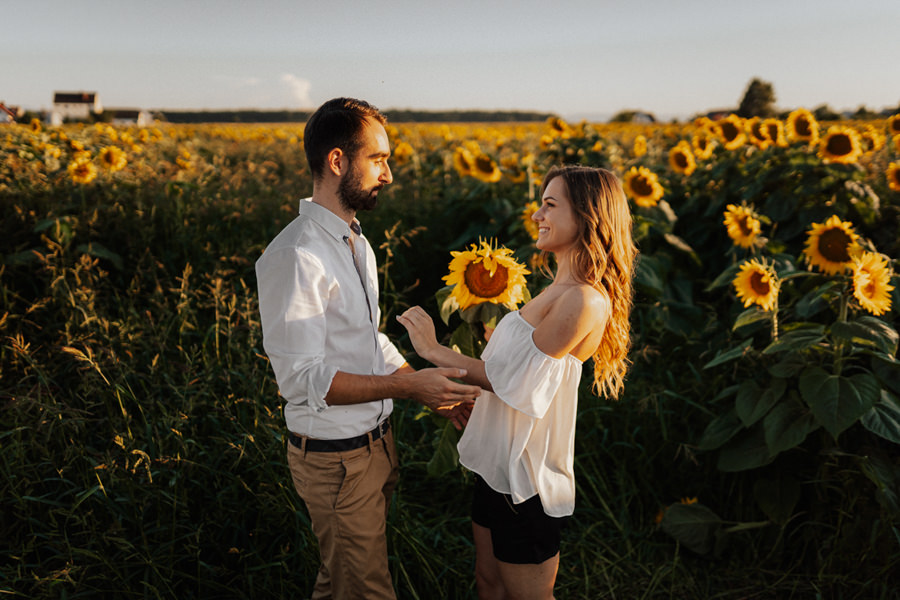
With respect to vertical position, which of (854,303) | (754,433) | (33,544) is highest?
(854,303)

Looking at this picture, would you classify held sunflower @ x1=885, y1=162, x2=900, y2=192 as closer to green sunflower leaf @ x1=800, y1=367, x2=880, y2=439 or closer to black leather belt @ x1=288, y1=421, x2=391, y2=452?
green sunflower leaf @ x1=800, y1=367, x2=880, y2=439

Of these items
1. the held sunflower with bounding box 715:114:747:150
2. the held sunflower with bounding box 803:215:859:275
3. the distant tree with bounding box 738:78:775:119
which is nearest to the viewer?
the held sunflower with bounding box 803:215:859:275

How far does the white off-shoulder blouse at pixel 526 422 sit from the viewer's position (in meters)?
1.69

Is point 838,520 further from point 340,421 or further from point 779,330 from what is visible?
point 340,421

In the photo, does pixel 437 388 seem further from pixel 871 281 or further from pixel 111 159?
pixel 111 159

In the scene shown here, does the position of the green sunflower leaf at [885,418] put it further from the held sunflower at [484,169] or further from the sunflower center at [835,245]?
the held sunflower at [484,169]

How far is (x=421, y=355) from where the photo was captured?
5.67 ft

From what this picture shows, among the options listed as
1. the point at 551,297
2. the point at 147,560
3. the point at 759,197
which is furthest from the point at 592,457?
the point at 759,197

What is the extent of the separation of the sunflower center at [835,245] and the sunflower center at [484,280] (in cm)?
215

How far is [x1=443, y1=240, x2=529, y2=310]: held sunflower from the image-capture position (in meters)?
1.82

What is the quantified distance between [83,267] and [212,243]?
1.03 meters

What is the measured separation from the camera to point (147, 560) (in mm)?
2152

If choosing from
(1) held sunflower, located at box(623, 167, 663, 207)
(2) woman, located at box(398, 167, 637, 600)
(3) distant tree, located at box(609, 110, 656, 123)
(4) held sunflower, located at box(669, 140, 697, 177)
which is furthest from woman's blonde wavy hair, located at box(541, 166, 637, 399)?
(3) distant tree, located at box(609, 110, 656, 123)

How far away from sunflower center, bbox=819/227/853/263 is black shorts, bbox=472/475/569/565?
2.21 m
